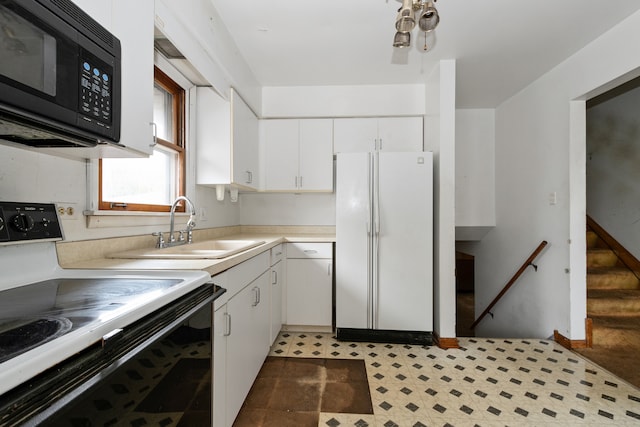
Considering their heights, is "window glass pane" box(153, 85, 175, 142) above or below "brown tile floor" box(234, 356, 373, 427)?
above

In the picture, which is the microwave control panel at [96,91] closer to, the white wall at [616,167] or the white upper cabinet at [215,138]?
the white upper cabinet at [215,138]

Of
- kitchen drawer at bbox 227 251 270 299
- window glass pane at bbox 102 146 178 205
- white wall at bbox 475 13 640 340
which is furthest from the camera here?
white wall at bbox 475 13 640 340

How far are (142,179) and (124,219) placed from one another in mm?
397

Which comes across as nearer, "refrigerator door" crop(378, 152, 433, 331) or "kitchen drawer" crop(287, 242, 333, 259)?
"refrigerator door" crop(378, 152, 433, 331)

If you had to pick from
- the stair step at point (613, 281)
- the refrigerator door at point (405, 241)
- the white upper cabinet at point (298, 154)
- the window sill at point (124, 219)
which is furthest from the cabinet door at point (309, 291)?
the stair step at point (613, 281)

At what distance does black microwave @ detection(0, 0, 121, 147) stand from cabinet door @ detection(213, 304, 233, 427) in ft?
2.80

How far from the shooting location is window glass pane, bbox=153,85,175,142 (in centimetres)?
208

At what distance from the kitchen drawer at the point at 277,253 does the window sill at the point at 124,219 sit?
31.4 inches

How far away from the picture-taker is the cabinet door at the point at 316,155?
3.15 meters

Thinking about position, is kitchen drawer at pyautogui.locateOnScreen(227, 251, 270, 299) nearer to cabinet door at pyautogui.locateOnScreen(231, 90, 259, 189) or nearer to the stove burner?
cabinet door at pyautogui.locateOnScreen(231, 90, 259, 189)

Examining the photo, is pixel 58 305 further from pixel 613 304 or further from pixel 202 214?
pixel 613 304

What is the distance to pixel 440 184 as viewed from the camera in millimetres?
2631

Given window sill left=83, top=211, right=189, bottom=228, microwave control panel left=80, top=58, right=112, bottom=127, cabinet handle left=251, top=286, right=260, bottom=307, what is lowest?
cabinet handle left=251, top=286, right=260, bottom=307

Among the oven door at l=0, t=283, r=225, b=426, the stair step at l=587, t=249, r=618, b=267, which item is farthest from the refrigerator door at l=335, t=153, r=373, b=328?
the stair step at l=587, t=249, r=618, b=267
